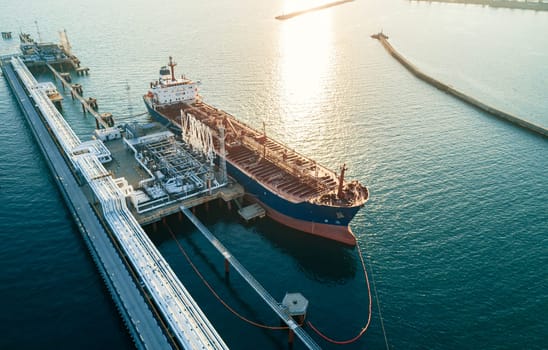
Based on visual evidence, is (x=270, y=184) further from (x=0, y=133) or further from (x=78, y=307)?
(x=0, y=133)

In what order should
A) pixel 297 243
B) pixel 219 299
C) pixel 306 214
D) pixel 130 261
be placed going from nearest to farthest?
pixel 219 299 → pixel 130 261 → pixel 306 214 → pixel 297 243

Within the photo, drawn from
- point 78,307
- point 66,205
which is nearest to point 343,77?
point 66,205

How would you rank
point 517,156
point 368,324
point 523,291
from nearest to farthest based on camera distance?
point 368,324
point 523,291
point 517,156

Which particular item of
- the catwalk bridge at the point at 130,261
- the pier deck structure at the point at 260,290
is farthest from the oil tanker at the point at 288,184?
the catwalk bridge at the point at 130,261

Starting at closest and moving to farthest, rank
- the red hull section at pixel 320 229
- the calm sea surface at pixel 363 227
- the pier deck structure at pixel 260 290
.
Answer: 1. the pier deck structure at pixel 260 290
2. the calm sea surface at pixel 363 227
3. the red hull section at pixel 320 229

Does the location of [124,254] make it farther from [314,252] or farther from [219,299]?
[314,252]

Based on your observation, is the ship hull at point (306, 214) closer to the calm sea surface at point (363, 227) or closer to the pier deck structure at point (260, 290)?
the calm sea surface at point (363, 227)

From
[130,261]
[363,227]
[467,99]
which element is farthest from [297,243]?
[467,99]
